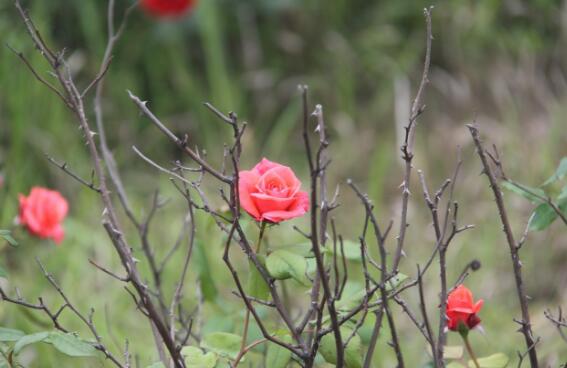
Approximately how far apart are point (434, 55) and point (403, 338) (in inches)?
66.9

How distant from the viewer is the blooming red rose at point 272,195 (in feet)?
3.10

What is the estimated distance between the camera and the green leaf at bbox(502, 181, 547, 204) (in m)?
1.07

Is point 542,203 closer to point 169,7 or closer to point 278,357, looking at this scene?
point 278,357

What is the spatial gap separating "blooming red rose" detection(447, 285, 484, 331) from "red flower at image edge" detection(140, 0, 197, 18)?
7.76 ft

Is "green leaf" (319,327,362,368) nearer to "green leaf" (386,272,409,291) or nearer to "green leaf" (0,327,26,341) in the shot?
"green leaf" (386,272,409,291)

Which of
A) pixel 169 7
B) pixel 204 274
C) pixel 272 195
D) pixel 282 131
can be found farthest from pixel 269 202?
pixel 169 7

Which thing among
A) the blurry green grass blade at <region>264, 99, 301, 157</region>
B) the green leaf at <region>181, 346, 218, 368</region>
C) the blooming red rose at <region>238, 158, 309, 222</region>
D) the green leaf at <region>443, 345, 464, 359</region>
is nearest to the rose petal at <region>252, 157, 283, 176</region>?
the blooming red rose at <region>238, 158, 309, 222</region>

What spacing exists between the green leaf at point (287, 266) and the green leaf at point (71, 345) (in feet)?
0.71

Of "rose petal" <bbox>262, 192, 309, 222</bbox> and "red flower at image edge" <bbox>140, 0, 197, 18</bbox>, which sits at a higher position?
"red flower at image edge" <bbox>140, 0, 197, 18</bbox>

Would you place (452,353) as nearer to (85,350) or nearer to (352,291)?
(352,291)

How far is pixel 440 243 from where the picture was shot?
0.97 meters

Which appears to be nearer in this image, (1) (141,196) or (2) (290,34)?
(1) (141,196)

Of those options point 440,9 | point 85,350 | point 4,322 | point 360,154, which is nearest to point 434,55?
point 440,9

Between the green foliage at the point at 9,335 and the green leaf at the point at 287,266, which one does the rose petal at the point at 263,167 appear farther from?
the green foliage at the point at 9,335
